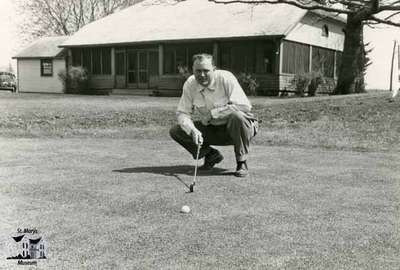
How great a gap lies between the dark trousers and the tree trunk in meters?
16.5

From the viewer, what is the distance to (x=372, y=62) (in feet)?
98.9

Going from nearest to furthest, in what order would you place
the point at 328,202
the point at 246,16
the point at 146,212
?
the point at 146,212 < the point at 328,202 < the point at 246,16

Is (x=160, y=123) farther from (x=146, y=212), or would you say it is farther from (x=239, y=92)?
(x=146, y=212)

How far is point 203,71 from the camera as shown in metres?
5.74

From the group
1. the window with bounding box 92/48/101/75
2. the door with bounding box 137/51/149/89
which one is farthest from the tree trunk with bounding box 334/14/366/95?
the window with bounding box 92/48/101/75

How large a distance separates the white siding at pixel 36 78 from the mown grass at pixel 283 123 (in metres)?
19.0

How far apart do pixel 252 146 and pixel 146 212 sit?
5306 mm

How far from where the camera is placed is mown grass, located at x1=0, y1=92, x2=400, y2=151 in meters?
10.8

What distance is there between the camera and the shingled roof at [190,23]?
84.6 ft

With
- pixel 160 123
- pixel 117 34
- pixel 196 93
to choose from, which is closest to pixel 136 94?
pixel 117 34

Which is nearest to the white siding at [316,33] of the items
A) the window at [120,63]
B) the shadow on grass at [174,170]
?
the window at [120,63]

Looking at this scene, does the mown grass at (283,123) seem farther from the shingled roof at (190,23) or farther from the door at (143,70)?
the door at (143,70)

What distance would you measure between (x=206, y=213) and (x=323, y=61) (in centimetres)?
2688

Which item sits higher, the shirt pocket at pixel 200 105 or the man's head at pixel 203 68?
the man's head at pixel 203 68
